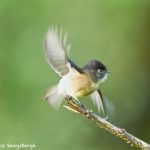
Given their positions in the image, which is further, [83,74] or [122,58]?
[122,58]

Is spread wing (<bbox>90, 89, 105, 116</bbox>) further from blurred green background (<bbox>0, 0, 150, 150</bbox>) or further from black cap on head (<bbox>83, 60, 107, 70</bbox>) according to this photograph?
blurred green background (<bbox>0, 0, 150, 150</bbox>)

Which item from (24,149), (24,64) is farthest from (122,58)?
(24,149)

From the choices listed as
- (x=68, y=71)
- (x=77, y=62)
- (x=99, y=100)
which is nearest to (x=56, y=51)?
(x=68, y=71)

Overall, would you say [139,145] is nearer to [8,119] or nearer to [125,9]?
[8,119]

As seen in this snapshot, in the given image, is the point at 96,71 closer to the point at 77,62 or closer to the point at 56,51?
the point at 56,51

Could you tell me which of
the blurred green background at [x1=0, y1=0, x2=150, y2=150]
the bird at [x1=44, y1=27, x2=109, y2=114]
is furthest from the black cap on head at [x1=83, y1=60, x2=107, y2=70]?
the blurred green background at [x1=0, y1=0, x2=150, y2=150]

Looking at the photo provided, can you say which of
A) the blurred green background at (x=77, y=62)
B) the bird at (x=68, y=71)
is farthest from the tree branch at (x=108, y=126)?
the blurred green background at (x=77, y=62)

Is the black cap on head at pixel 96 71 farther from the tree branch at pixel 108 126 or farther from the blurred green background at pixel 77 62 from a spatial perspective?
the blurred green background at pixel 77 62
